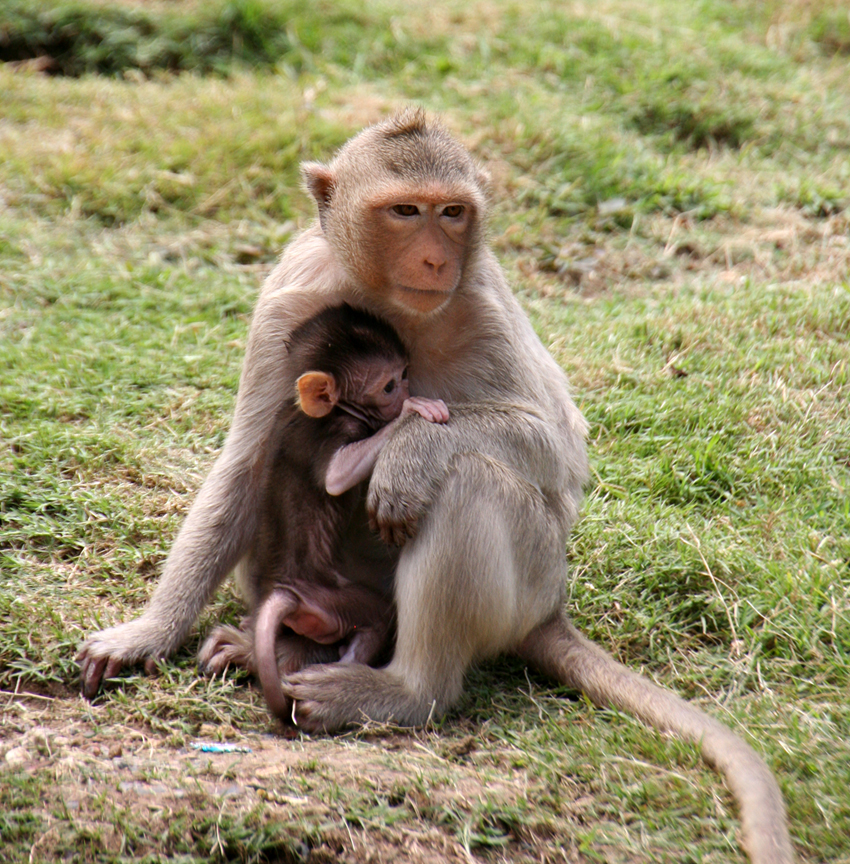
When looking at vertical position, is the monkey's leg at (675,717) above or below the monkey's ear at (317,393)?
below

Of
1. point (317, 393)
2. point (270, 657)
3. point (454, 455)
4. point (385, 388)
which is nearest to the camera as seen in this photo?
point (270, 657)

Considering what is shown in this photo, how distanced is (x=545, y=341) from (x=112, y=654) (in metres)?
3.21

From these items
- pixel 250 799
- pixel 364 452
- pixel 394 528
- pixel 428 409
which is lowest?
pixel 250 799

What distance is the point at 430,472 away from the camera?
3.70 metres

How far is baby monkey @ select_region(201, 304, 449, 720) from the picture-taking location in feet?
12.7

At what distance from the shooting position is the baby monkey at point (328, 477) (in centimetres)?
388

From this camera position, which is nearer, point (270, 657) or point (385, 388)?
point (270, 657)

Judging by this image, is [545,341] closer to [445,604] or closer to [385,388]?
[385,388]

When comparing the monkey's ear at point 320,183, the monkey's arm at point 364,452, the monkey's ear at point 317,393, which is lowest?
the monkey's arm at point 364,452

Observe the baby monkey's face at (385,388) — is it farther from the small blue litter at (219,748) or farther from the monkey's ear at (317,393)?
the small blue litter at (219,748)

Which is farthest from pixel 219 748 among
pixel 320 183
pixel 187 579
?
pixel 320 183

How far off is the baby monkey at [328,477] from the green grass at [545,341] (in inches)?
13.8

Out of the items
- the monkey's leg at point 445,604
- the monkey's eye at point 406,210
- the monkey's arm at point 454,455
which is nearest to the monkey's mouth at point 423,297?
the monkey's eye at point 406,210

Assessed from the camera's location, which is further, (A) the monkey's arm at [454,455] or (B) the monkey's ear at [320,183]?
(B) the monkey's ear at [320,183]
